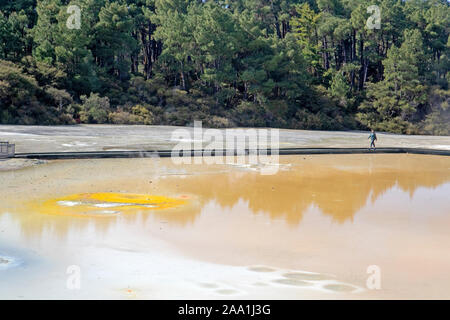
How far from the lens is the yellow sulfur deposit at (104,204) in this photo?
12508 mm

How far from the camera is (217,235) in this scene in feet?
35.6

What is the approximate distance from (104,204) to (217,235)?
3891mm

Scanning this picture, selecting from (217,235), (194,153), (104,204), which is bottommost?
(217,235)

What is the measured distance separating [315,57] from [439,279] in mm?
49669

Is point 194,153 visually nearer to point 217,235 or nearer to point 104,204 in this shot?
point 104,204

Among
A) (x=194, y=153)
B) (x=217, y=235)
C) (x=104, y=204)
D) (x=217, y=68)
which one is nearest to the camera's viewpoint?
(x=217, y=235)

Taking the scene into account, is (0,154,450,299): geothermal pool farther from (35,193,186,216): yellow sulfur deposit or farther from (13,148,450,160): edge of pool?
(13,148,450,160): edge of pool

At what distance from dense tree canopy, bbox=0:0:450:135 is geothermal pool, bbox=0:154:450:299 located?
78.7 ft

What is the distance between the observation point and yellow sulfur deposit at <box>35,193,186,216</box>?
41.0 ft

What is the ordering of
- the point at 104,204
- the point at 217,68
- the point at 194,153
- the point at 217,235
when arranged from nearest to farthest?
the point at 217,235
the point at 104,204
the point at 194,153
the point at 217,68

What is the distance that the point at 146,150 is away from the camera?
24.6 metres

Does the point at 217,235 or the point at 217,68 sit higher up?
the point at 217,68

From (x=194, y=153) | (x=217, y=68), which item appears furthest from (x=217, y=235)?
→ (x=217, y=68)

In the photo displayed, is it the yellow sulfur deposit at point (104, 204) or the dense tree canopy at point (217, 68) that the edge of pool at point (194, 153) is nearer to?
the yellow sulfur deposit at point (104, 204)
